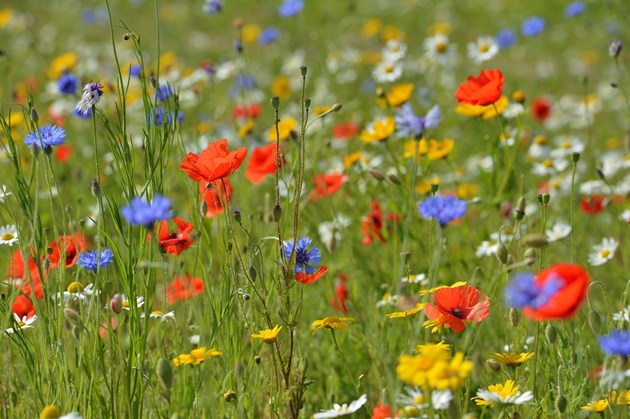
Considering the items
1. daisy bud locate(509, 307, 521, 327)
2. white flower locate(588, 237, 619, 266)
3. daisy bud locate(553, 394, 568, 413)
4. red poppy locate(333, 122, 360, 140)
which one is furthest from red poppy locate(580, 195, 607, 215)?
daisy bud locate(553, 394, 568, 413)

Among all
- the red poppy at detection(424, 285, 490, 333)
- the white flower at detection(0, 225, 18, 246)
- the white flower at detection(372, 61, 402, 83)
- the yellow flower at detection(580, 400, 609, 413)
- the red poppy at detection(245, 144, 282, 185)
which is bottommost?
the yellow flower at detection(580, 400, 609, 413)

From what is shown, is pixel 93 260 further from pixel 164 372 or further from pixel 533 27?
pixel 533 27

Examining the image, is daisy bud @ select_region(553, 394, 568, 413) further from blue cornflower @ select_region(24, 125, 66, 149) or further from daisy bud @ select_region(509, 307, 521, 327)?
blue cornflower @ select_region(24, 125, 66, 149)

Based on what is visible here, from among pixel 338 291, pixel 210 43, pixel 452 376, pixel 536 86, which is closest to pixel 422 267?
pixel 338 291

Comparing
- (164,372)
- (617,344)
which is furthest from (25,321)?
(617,344)

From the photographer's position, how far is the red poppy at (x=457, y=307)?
1694 mm

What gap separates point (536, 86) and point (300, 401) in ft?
16.4

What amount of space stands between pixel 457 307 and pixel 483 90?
0.63 meters

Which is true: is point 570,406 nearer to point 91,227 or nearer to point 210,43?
point 91,227

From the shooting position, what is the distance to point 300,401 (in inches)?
67.6

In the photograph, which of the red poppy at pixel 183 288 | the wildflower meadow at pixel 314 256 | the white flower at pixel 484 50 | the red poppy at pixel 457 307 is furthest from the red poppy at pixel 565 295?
the white flower at pixel 484 50

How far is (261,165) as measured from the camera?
8.05ft

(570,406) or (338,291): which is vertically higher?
(338,291)

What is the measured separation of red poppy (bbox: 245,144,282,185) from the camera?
2.39 meters
